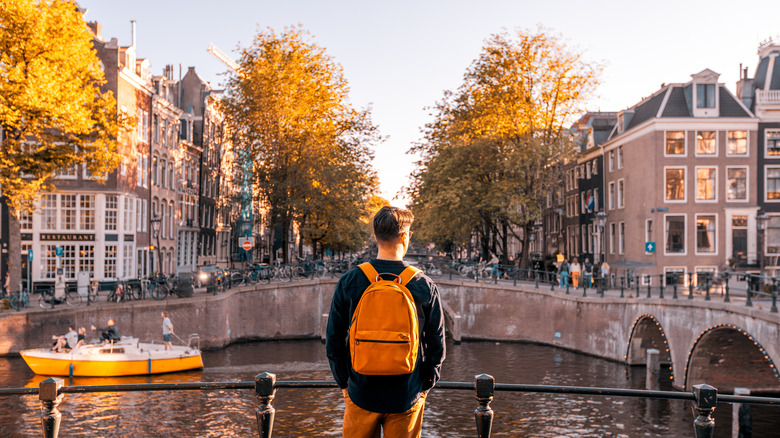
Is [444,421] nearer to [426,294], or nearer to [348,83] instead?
[426,294]

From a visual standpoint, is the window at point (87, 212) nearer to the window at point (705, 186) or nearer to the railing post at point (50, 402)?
the window at point (705, 186)

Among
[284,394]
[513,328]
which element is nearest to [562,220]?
[513,328]

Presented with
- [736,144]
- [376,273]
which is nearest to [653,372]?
[736,144]

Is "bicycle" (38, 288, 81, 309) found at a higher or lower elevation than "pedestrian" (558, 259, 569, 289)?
lower

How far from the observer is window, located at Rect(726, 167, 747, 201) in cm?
4272

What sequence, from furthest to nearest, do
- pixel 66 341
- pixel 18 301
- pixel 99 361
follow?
pixel 18 301 → pixel 66 341 → pixel 99 361

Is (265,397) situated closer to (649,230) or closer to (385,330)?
(385,330)

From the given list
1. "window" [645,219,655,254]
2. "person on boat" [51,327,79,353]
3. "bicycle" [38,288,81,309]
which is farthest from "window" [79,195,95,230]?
"window" [645,219,655,254]

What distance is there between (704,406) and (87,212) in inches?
1625

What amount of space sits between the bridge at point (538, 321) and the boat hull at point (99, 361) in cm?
373

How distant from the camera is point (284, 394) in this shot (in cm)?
2581

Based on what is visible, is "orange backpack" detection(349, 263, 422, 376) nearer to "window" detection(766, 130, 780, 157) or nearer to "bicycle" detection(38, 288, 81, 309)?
"bicycle" detection(38, 288, 81, 309)

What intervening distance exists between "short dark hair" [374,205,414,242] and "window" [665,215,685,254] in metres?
41.2

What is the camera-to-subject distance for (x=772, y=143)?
4291 centimetres
